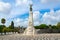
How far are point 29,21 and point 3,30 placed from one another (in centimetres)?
3131

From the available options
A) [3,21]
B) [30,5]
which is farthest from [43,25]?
[30,5]

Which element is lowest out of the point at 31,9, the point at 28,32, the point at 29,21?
the point at 28,32

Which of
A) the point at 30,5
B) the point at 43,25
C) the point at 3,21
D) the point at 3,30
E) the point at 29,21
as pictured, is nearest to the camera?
the point at 29,21

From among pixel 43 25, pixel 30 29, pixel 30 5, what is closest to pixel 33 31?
pixel 30 29

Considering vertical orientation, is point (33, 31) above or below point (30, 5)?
below

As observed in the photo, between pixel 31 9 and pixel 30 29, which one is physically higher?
pixel 31 9

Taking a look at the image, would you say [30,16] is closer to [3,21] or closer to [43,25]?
A: [3,21]

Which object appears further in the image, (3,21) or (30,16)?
(3,21)

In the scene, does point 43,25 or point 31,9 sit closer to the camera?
point 31,9

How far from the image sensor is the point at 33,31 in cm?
5516

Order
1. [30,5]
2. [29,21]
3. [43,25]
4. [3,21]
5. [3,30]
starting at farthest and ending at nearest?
[43,25] → [3,21] → [3,30] → [30,5] → [29,21]

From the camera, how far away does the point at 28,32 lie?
55281 mm

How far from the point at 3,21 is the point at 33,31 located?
126ft

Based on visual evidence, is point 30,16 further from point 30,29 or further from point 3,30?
point 3,30
